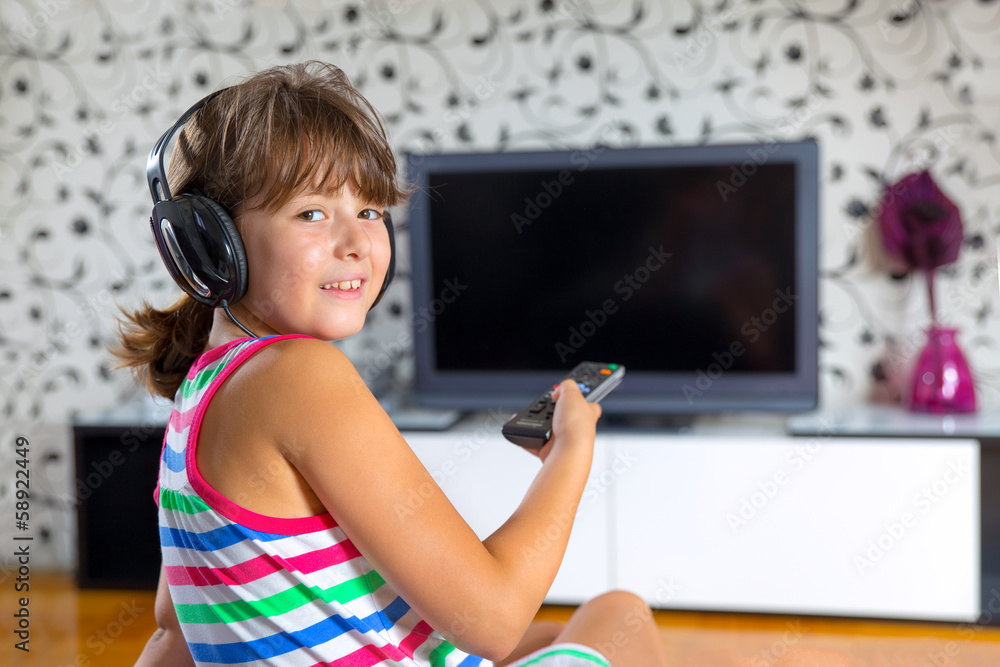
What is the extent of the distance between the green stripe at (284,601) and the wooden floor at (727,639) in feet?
4.49

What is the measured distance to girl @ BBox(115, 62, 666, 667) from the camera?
Answer: 56cm

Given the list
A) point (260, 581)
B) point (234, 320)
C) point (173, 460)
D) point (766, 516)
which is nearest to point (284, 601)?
point (260, 581)

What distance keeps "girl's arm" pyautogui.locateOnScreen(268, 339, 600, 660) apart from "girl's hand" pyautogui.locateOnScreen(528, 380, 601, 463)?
0.56 feet

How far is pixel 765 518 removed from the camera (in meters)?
1.92

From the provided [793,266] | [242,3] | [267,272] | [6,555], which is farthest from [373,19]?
[6,555]

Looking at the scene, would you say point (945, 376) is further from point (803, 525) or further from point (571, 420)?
point (571, 420)

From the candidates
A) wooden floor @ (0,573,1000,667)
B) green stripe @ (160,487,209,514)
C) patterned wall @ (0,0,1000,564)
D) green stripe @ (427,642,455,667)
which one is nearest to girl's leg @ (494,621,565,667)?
green stripe @ (427,642,455,667)

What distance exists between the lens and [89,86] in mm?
2398

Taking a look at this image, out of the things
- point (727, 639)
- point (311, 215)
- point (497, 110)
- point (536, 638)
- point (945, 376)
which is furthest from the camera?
point (497, 110)

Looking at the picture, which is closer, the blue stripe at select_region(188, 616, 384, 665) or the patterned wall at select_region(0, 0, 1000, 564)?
the blue stripe at select_region(188, 616, 384, 665)

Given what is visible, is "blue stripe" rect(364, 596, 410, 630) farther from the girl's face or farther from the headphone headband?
the headphone headband

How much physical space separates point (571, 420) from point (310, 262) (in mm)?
300

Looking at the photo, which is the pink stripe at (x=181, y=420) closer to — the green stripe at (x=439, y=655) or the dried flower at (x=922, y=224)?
the green stripe at (x=439, y=655)

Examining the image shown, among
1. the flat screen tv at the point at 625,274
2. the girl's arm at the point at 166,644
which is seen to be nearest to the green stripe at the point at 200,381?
the girl's arm at the point at 166,644
